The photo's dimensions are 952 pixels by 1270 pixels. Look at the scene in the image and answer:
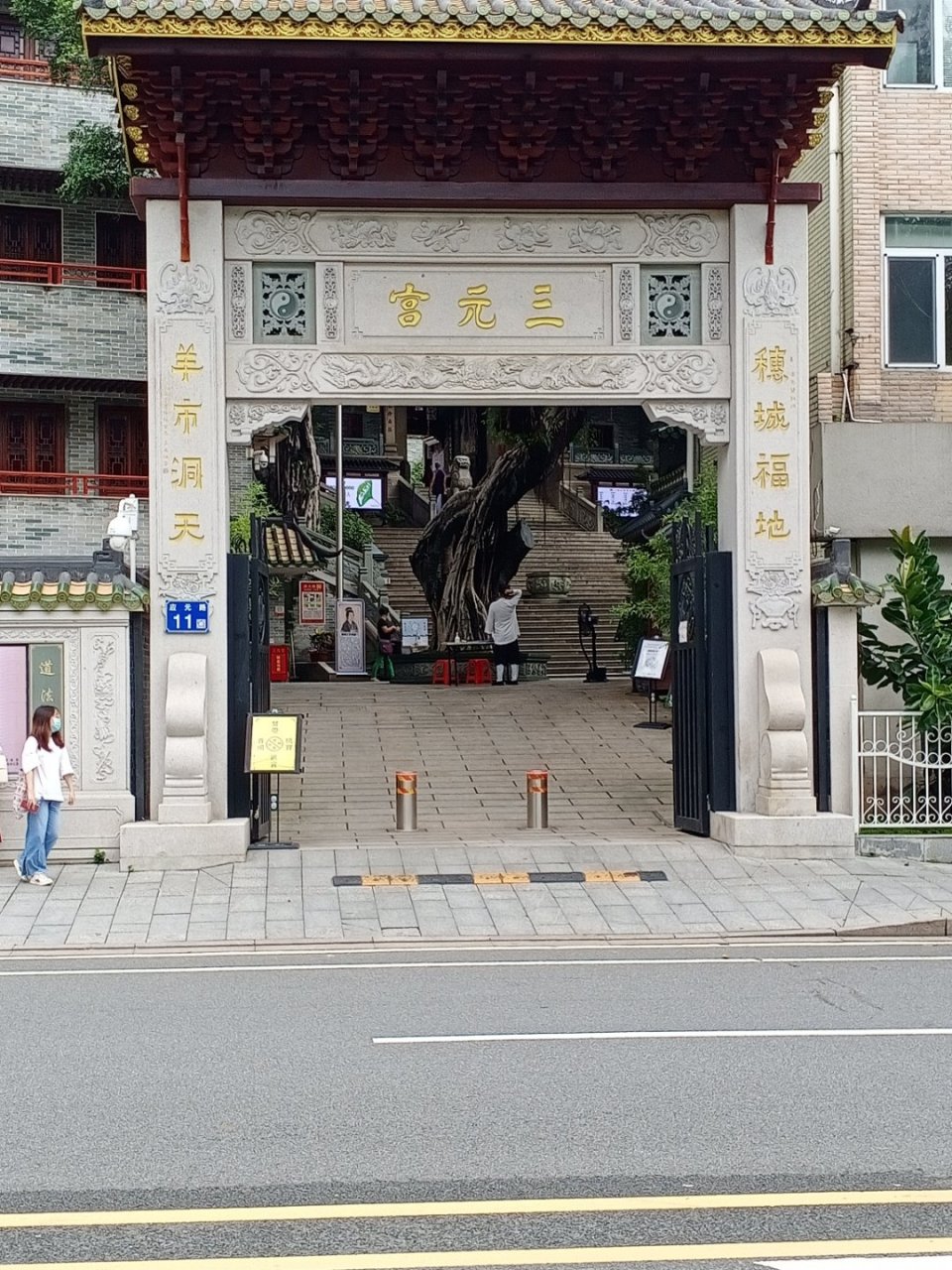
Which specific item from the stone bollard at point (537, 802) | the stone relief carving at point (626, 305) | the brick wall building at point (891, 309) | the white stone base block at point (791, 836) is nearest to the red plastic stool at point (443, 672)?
the brick wall building at point (891, 309)

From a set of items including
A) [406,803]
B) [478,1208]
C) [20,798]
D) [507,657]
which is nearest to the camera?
[478,1208]

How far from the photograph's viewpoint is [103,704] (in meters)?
14.2

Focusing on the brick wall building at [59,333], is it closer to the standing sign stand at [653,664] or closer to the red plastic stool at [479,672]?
the red plastic stool at [479,672]

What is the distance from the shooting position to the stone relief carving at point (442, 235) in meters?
14.6

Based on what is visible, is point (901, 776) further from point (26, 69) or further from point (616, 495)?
point (616, 495)

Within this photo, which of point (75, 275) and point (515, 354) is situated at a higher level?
point (75, 275)

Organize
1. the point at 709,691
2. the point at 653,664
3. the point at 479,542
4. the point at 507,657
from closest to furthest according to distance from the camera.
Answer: the point at 709,691 < the point at 653,664 < the point at 507,657 < the point at 479,542

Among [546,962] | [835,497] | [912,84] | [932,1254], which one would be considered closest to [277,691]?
[835,497]

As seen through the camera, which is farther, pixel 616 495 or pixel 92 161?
pixel 616 495

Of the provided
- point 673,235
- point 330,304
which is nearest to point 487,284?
point 330,304

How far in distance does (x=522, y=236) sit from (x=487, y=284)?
566 mm

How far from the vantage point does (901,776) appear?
14.6 m

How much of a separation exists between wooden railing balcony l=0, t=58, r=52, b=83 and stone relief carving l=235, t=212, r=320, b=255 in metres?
14.8

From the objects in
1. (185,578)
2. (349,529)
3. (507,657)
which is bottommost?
(507,657)
